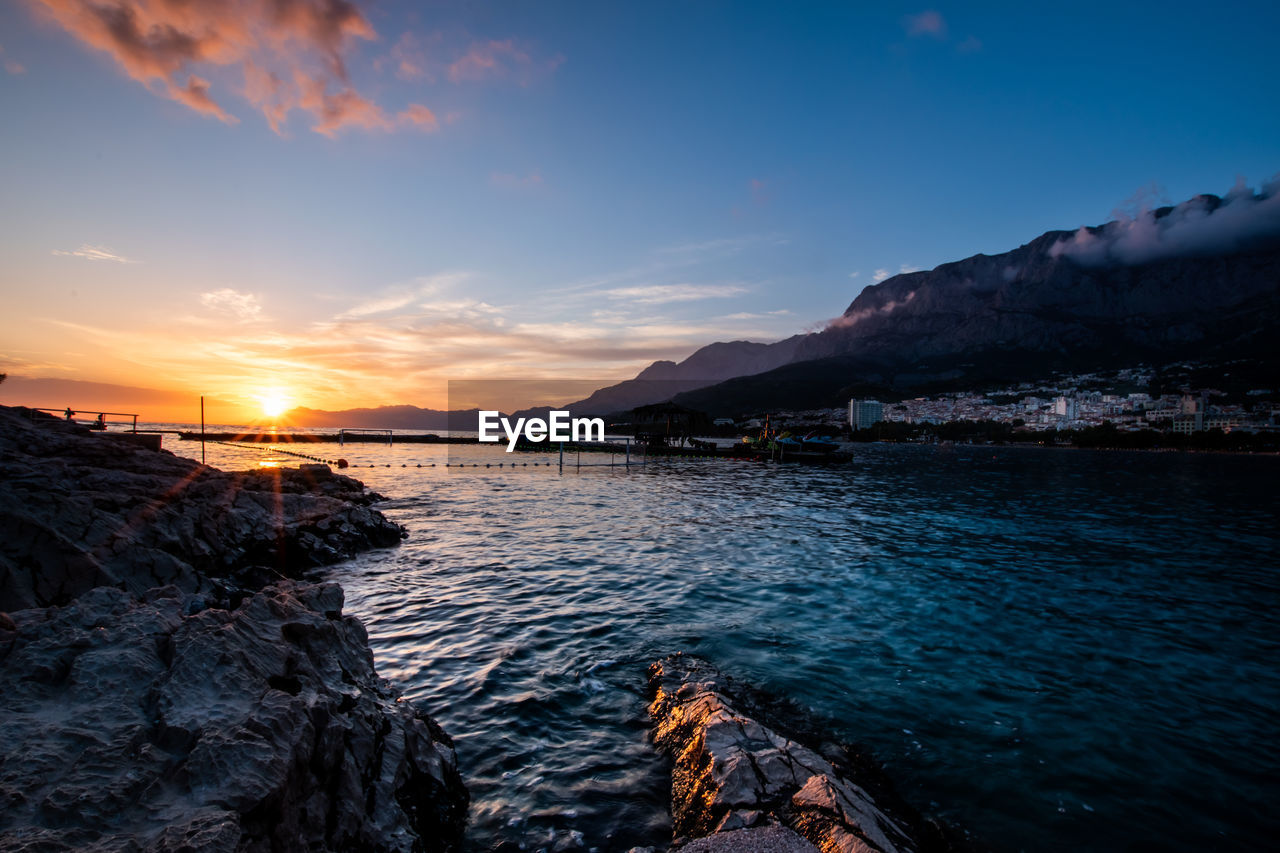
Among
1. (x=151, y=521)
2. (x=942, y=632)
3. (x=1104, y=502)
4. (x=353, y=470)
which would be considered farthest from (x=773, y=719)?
(x=353, y=470)

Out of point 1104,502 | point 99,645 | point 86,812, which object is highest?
point 99,645

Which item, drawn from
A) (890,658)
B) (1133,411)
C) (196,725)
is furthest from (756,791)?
(1133,411)

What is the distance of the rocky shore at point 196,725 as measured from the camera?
9.80 feet

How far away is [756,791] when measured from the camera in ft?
16.5

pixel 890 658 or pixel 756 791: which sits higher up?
pixel 756 791

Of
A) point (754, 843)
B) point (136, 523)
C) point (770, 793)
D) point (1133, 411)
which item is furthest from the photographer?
point (1133, 411)

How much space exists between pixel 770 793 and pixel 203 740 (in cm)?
477

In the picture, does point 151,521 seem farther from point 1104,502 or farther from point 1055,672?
point 1104,502

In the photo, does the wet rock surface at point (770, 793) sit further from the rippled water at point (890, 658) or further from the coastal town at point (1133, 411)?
the coastal town at point (1133, 411)

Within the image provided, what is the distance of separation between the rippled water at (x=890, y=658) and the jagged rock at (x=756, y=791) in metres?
0.46

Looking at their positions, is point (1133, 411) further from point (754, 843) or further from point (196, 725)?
point (196, 725)

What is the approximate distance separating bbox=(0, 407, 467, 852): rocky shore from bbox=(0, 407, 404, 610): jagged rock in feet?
0.24

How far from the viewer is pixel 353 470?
49.6 m

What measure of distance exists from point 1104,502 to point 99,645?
162 feet
